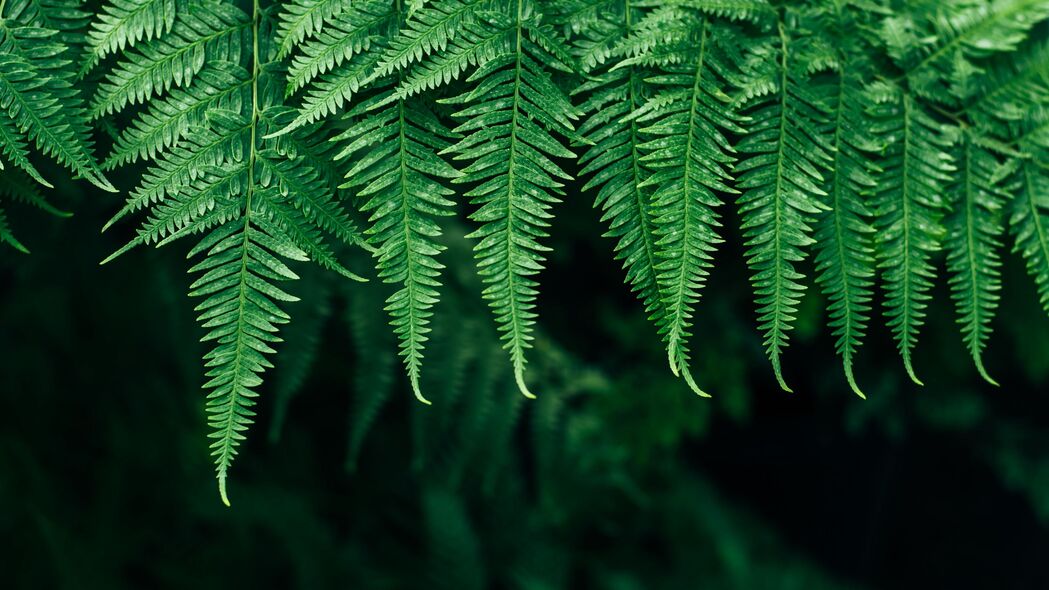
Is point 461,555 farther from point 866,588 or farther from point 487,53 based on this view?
point 866,588

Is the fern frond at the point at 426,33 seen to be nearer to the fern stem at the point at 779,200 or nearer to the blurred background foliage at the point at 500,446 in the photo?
the fern stem at the point at 779,200

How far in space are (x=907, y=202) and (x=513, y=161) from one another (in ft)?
1.75

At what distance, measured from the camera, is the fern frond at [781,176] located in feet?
3.08

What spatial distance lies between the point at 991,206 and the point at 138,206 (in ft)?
3.61

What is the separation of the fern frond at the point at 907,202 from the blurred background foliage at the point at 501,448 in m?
1.01

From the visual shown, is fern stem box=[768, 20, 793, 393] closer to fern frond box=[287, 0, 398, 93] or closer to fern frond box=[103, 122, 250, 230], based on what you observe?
fern frond box=[287, 0, 398, 93]

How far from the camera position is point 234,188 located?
0.90m

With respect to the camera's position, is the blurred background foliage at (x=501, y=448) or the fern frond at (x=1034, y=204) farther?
the blurred background foliage at (x=501, y=448)

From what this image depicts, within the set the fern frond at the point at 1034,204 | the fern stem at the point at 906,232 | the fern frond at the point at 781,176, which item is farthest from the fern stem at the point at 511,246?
the fern frond at the point at 1034,204

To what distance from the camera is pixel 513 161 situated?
908mm

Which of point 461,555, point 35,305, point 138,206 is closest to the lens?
point 138,206

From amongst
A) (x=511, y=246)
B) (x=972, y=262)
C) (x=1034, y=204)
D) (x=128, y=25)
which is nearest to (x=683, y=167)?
(x=511, y=246)

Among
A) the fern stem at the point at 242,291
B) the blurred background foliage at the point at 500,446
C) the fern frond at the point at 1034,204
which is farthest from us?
the blurred background foliage at the point at 500,446

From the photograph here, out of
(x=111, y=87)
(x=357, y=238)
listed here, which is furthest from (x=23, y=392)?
(x=357, y=238)
